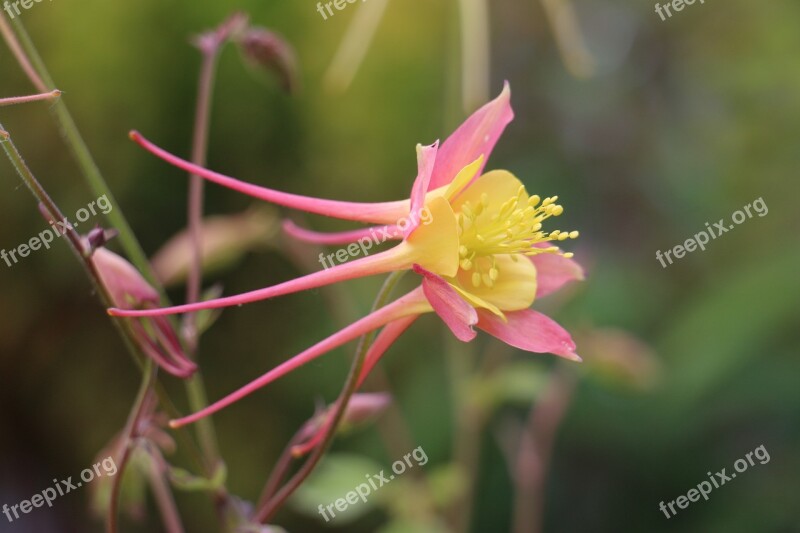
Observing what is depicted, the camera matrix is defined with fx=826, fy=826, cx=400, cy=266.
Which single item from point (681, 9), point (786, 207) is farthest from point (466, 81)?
point (681, 9)

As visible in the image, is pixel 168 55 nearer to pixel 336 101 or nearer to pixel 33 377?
pixel 336 101

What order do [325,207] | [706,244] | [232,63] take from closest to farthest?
[325,207], [232,63], [706,244]

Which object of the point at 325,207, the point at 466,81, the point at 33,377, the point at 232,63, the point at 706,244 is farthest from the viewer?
the point at 706,244

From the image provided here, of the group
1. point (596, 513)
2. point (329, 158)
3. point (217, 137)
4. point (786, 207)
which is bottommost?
point (596, 513)

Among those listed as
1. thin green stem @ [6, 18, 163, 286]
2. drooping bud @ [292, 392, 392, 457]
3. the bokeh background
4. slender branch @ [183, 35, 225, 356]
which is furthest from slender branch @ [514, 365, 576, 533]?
thin green stem @ [6, 18, 163, 286]
